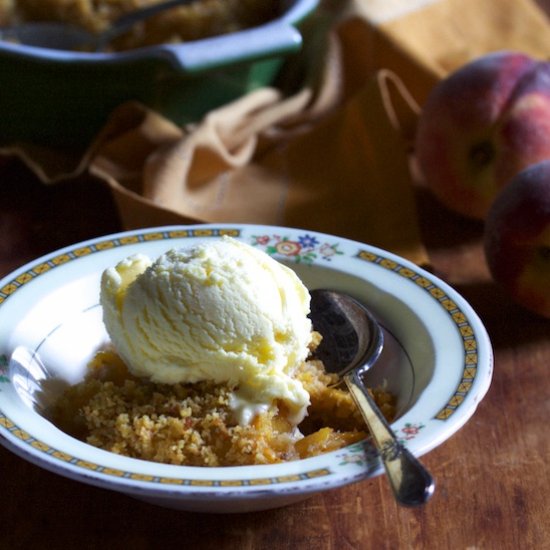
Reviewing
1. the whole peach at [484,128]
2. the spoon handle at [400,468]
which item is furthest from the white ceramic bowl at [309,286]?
the whole peach at [484,128]

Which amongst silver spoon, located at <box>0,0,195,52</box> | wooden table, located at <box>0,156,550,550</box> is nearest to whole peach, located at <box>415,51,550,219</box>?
wooden table, located at <box>0,156,550,550</box>

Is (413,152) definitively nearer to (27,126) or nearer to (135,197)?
(135,197)

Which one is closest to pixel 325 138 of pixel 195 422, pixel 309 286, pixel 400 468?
pixel 309 286

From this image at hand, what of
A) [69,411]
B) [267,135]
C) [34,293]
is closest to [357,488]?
[69,411]

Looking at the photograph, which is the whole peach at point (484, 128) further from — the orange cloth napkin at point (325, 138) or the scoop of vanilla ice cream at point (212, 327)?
the scoop of vanilla ice cream at point (212, 327)

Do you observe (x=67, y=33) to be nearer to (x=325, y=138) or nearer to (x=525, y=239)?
(x=325, y=138)

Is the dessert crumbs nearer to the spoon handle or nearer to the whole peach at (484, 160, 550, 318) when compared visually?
the spoon handle
